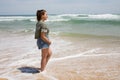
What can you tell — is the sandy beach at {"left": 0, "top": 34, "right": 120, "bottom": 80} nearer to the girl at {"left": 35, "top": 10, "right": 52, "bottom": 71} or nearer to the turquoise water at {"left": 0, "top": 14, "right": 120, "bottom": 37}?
the girl at {"left": 35, "top": 10, "right": 52, "bottom": 71}

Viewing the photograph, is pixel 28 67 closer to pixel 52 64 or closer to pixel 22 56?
pixel 52 64

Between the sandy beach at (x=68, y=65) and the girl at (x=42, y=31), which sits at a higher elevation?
the girl at (x=42, y=31)

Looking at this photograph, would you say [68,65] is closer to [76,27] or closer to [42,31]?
[42,31]

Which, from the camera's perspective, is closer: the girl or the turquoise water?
the girl

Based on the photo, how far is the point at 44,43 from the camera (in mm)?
5219

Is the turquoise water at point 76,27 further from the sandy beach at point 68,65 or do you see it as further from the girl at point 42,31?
the girl at point 42,31

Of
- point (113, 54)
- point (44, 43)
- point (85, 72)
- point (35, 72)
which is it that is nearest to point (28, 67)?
point (35, 72)

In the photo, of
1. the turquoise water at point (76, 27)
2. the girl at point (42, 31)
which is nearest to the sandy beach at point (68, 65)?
the girl at point (42, 31)

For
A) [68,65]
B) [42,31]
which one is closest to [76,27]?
[68,65]

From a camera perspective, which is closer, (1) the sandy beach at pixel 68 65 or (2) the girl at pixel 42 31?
(2) the girl at pixel 42 31

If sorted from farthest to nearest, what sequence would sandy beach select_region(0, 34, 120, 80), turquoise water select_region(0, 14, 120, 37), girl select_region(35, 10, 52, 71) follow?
turquoise water select_region(0, 14, 120, 37) → sandy beach select_region(0, 34, 120, 80) → girl select_region(35, 10, 52, 71)

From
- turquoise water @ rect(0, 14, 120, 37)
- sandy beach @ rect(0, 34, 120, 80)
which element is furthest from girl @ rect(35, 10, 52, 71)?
turquoise water @ rect(0, 14, 120, 37)

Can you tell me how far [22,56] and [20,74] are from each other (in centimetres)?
219

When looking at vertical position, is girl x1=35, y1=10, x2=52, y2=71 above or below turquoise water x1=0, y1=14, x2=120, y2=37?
above
